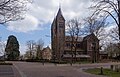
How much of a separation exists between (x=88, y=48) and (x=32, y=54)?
89.3 feet

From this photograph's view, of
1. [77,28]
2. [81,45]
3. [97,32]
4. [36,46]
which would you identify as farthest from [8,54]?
[97,32]

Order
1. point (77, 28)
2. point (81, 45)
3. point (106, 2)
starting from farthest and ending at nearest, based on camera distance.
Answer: point (81, 45) < point (77, 28) < point (106, 2)

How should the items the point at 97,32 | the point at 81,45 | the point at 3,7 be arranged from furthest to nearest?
the point at 81,45, the point at 97,32, the point at 3,7

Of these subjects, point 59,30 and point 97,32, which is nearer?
point 97,32

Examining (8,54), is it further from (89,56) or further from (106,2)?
(106,2)

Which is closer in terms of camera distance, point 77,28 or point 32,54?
point 77,28

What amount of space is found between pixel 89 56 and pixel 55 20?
956 inches

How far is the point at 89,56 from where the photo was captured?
405 feet

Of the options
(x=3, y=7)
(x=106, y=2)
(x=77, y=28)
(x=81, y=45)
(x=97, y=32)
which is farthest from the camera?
(x=81, y=45)

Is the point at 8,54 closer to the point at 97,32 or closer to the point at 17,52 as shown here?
the point at 17,52

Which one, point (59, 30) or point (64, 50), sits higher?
point (59, 30)

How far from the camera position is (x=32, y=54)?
129750mm

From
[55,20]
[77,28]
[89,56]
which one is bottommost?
[89,56]

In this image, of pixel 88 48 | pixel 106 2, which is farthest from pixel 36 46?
pixel 106 2
